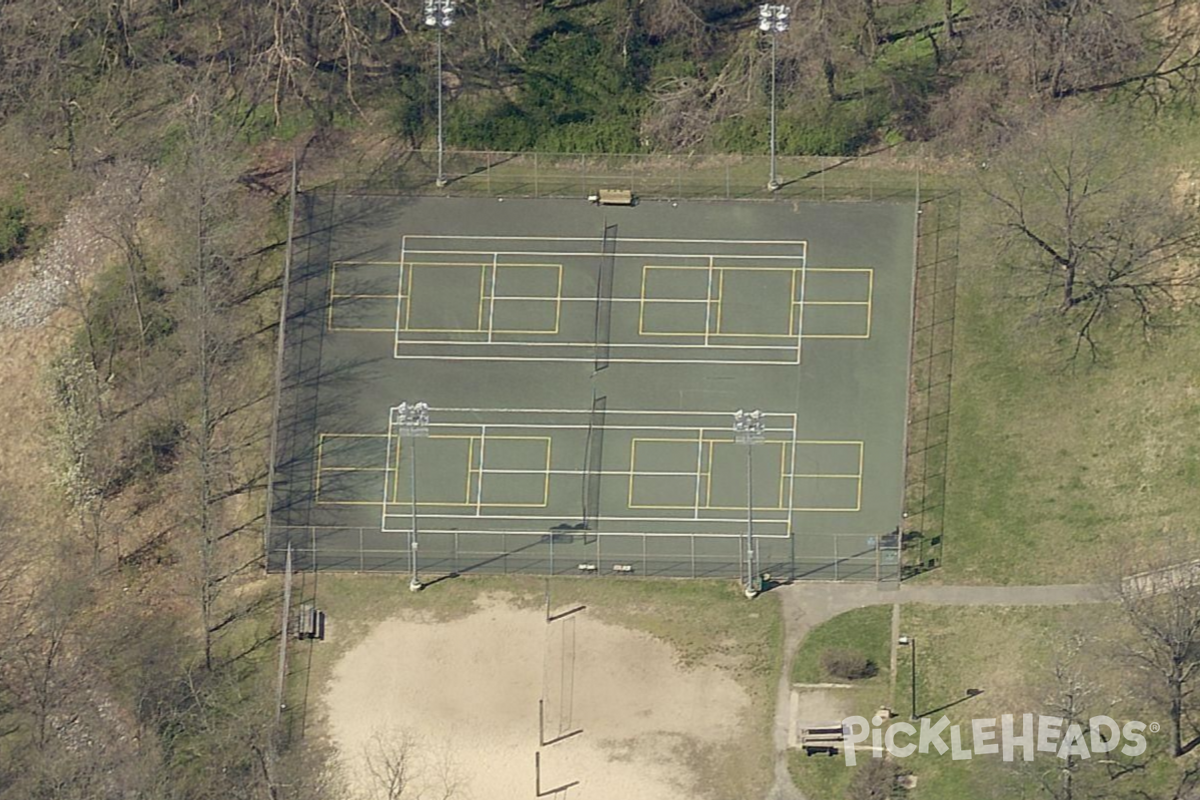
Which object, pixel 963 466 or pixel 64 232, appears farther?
pixel 64 232

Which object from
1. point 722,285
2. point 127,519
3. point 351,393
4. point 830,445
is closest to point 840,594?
point 830,445

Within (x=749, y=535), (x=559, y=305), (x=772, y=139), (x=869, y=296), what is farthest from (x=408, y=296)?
(x=869, y=296)

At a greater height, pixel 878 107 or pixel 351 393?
pixel 878 107

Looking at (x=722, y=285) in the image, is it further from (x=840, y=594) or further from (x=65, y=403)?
(x=65, y=403)

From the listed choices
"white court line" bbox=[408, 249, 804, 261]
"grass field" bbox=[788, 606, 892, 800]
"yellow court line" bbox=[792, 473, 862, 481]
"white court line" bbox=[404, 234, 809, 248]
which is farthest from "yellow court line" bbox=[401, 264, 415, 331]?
"grass field" bbox=[788, 606, 892, 800]

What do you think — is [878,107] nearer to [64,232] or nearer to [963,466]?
[963,466]

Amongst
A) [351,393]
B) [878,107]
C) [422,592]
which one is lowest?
[422,592]

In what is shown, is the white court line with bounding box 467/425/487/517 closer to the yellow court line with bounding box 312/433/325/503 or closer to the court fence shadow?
the yellow court line with bounding box 312/433/325/503
